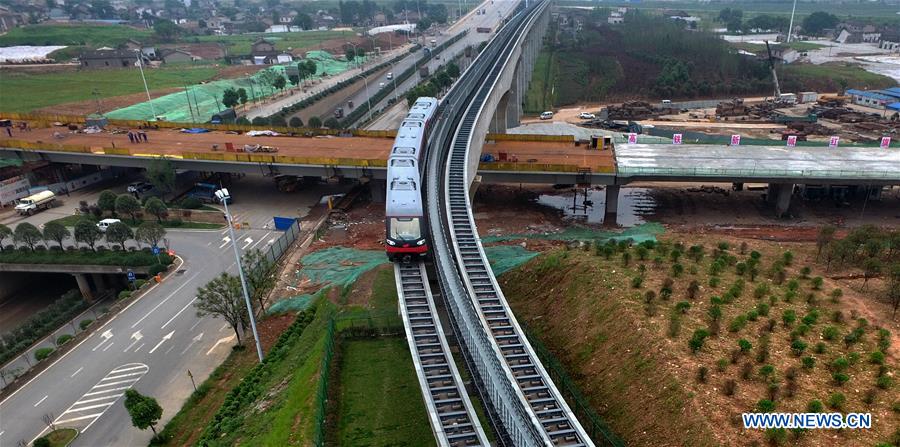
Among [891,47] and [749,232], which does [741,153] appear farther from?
[891,47]

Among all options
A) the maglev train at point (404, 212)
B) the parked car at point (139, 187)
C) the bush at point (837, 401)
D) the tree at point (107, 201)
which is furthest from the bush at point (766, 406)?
the parked car at point (139, 187)

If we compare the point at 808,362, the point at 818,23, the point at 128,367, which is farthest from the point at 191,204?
the point at 818,23

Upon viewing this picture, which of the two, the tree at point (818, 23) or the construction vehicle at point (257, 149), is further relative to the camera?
the tree at point (818, 23)

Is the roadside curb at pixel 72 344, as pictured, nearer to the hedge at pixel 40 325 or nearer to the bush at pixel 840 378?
the hedge at pixel 40 325

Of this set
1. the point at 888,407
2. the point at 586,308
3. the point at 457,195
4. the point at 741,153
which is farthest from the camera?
the point at 741,153

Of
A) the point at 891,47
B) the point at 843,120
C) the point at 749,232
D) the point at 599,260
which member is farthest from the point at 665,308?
the point at 891,47

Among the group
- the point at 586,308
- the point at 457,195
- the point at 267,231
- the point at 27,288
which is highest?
the point at 457,195
